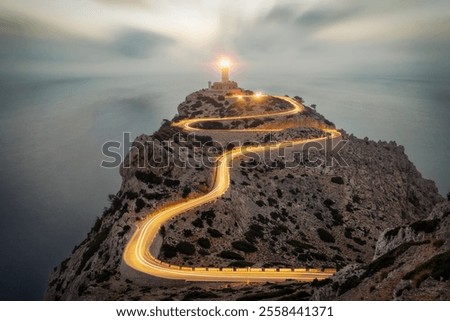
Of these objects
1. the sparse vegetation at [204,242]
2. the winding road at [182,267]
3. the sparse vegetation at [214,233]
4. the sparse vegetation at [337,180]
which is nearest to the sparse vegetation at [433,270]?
the winding road at [182,267]

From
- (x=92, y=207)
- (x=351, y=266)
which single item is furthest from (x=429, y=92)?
(x=92, y=207)

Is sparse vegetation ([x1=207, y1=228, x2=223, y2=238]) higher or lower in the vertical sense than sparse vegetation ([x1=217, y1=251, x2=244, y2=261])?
higher

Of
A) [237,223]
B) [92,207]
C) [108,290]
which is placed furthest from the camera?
[92,207]

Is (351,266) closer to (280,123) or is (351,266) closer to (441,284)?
(441,284)

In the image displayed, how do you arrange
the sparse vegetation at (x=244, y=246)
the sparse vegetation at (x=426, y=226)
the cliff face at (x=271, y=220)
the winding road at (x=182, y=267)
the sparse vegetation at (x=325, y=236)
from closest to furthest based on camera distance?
the sparse vegetation at (x=426, y=226), the cliff face at (x=271, y=220), the winding road at (x=182, y=267), the sparse vegetation at (x=244, y=246), the sparse vegetation at (x=325, y=236)

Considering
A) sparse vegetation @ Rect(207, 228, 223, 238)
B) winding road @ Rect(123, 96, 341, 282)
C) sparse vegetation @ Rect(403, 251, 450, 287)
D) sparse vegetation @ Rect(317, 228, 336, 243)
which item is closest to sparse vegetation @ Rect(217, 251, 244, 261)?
sparse vegetation @ Rect(207, 228, 223, 238)

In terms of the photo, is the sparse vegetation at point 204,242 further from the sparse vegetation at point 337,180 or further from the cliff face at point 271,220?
the sparse vegetation at point 337,180

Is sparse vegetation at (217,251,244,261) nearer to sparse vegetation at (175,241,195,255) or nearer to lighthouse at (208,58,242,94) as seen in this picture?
sparse vegetation at (175,241,195,255)

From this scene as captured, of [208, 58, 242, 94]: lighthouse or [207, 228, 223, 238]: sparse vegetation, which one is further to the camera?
[208, 58, 242, 94]: lighthouse

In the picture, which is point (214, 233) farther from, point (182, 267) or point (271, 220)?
point (271, 220)
